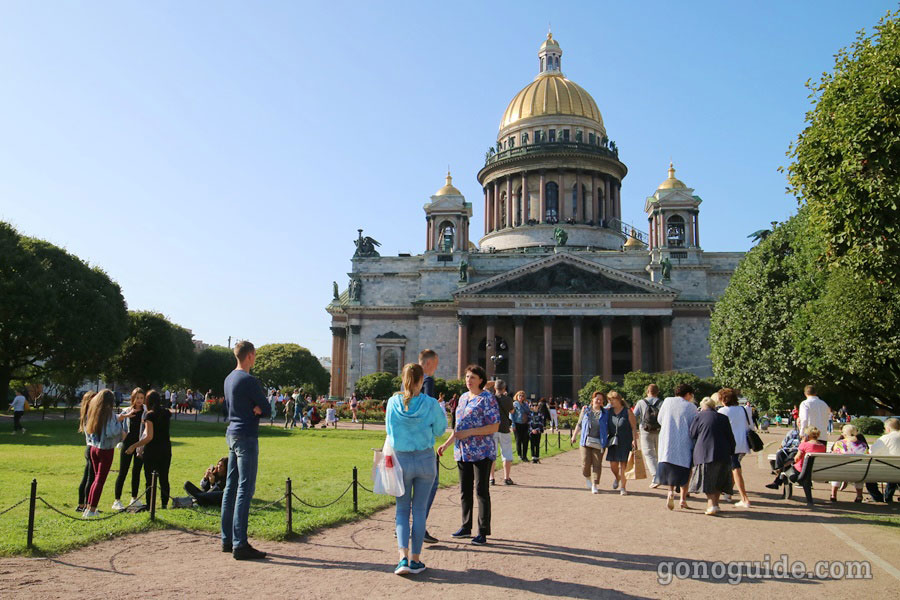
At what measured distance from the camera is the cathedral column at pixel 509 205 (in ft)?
235

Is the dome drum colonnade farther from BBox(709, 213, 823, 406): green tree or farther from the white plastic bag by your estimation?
the white plastic bag

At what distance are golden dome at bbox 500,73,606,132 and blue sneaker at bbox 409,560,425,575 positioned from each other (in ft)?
222

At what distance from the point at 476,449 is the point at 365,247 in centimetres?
5653

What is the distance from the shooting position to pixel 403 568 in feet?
25.6

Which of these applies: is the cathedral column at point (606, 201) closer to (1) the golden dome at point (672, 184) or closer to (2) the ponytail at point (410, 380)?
(1) the golden dome at point (672, 184)

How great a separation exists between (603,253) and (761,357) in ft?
106

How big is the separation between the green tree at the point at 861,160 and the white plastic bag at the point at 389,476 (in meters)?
9.79

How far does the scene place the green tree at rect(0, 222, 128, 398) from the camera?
119ft

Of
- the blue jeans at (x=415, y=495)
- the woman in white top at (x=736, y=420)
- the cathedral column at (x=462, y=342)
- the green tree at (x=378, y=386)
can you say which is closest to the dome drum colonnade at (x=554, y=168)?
the cathedral column at (x=462, y=342)

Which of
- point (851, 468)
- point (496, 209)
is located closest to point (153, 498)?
point (851, 468)

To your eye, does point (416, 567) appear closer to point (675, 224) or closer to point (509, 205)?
point (675, 224)

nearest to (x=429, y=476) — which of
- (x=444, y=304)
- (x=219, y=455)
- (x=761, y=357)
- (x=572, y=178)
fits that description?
(x=219, y=455)

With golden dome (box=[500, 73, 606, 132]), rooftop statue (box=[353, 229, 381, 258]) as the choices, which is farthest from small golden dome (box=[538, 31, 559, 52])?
rooftop statue (box=[353, 229, 381, 258])

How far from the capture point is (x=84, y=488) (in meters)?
11.3
